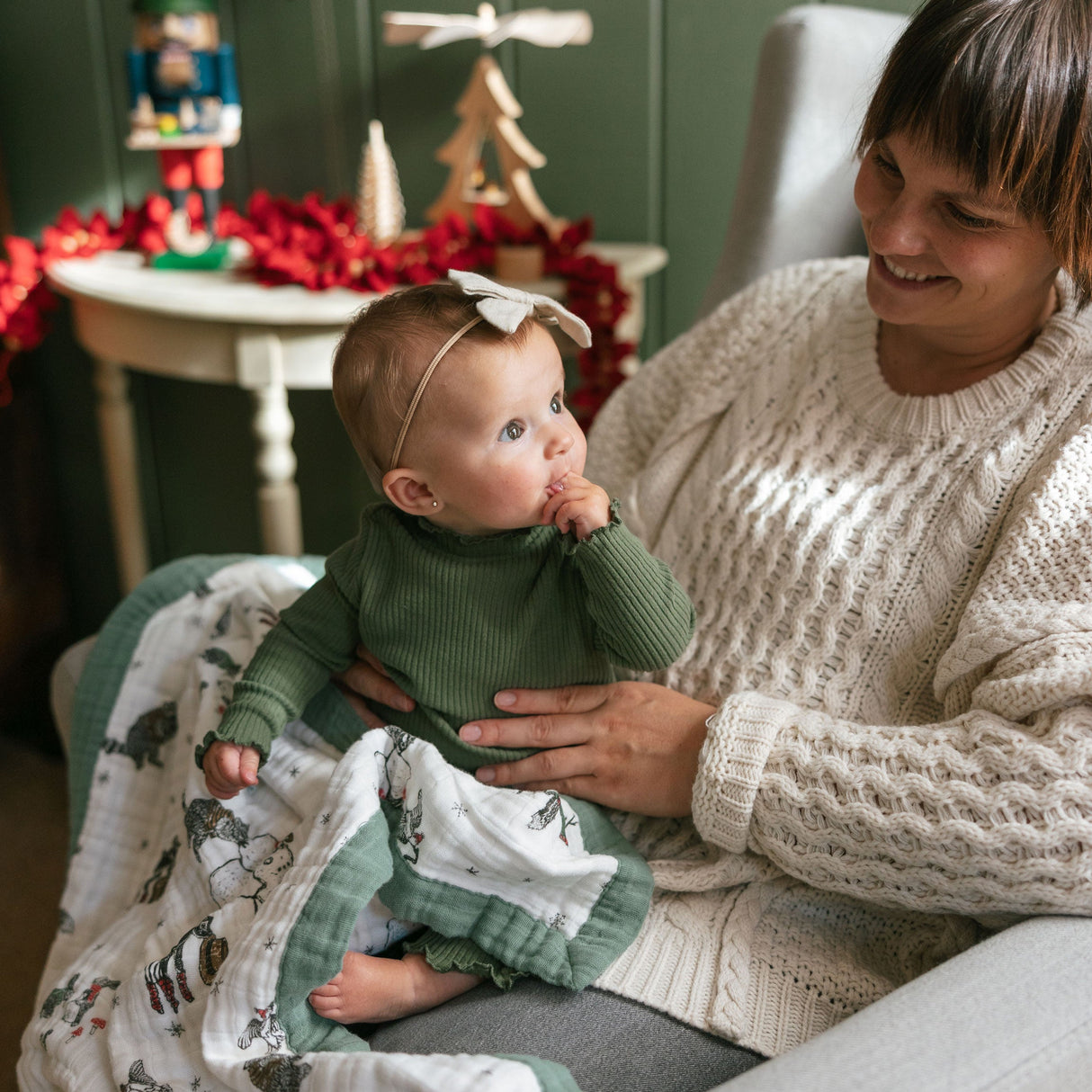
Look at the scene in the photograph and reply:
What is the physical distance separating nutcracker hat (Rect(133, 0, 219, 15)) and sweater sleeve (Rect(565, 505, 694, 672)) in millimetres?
1324

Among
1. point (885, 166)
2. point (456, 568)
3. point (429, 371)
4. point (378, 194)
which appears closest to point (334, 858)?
point (456, 568)

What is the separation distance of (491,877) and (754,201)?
0.95 metres

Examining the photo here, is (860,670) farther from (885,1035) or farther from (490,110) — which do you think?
(490,110)

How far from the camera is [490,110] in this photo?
5.74 ft

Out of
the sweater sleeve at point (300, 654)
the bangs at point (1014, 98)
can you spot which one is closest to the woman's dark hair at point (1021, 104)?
the bangs at point (1014, 98)

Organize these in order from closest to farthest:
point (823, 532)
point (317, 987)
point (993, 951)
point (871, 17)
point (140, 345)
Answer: point (993, 951)
point (317, 987)
point (823, 532)
point (871, 17)
point (140, 345)

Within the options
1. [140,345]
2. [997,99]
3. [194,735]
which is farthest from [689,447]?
[140,345]

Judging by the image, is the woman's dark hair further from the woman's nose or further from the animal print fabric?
the animal print fabric

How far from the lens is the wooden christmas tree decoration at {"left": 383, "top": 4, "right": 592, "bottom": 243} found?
1.70 metres

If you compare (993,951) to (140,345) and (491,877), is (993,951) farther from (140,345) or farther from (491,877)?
(140,345)

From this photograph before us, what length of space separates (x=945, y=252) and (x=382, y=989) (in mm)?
768

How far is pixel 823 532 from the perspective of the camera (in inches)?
40.9

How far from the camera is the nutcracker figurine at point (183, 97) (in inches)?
68.5

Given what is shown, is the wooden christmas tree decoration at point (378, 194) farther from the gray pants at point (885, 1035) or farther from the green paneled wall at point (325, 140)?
the gray pants at point (885, 1035)
